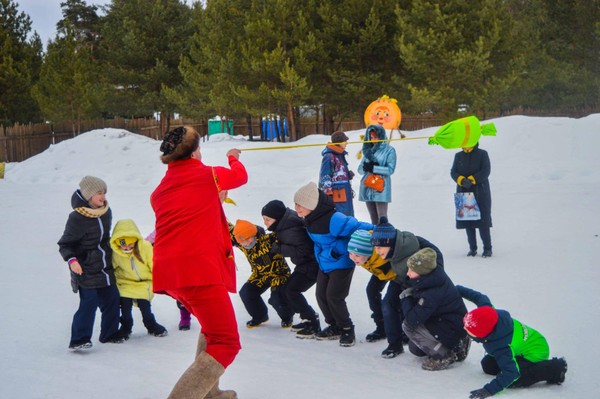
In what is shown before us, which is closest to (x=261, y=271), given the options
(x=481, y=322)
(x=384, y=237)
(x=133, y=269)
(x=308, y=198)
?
(x=308, y=198)

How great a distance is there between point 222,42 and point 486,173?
2275 cm

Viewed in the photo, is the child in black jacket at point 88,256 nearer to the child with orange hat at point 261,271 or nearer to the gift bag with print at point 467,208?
the child with orange hat at point 261,271

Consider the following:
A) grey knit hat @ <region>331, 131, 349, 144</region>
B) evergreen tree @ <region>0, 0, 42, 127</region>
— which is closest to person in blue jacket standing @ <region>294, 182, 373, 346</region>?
grey knit hat @ <region>331, 131, 349, 144</region>

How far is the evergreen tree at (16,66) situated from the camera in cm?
3225

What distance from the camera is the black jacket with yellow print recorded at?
6480 millimetres

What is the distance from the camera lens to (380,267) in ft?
19.2

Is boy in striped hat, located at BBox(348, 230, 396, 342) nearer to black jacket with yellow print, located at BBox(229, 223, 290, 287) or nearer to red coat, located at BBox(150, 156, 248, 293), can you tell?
black jacket with yellow print, located at BBox(229, 223, 290, 287)

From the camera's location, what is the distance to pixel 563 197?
13.8m

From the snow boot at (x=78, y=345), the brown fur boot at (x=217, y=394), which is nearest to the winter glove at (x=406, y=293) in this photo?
the brown fur boot at (x=217, y=394)

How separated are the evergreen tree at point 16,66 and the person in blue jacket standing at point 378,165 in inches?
1047

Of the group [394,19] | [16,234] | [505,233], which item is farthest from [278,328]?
[394,19]

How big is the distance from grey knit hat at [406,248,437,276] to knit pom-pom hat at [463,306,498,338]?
560mm

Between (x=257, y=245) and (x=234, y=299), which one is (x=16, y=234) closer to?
(x=234, y=299)

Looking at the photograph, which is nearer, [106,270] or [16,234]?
[106,270]
